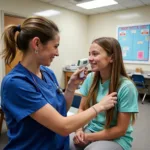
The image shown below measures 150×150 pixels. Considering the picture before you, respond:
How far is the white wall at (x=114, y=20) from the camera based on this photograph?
5.03 m

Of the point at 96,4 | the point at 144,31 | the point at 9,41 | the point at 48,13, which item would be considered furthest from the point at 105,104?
the point at 144,31

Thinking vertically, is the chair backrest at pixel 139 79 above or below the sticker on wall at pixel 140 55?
below

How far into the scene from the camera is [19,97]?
2.76 feet

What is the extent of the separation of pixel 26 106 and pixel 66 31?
189 inches

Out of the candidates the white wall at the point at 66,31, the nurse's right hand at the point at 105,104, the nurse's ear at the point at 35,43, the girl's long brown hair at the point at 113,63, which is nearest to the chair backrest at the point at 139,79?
the white wall at the point at 66,31

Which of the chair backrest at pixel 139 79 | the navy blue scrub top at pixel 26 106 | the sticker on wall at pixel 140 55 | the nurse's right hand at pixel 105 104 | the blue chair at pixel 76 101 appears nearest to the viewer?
the navy blue scrub top at pixel 26 106

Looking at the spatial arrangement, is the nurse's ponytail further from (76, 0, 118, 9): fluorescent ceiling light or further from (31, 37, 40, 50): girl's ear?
(76, 0, 118, 9): fluorescent ceiling light

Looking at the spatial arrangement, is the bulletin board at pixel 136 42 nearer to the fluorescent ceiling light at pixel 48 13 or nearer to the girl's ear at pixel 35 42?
the fluorescent ceiling light at pixel 48 13

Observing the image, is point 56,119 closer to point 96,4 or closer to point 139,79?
point 139,79

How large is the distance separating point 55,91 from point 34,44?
0.36 meters

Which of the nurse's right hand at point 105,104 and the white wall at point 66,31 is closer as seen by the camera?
the nurse's right hand at point 105,104

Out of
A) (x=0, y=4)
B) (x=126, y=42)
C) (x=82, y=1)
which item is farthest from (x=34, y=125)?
(x=126, y=42)

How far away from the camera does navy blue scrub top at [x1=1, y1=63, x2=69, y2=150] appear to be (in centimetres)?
85

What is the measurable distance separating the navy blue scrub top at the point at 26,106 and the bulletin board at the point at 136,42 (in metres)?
4.59
